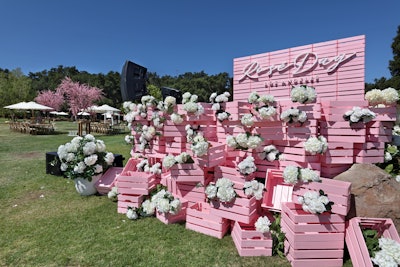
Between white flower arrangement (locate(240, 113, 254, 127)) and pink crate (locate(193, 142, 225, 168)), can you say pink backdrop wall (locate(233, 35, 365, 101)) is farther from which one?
pink crate (locate(193, 142, 225, 168))

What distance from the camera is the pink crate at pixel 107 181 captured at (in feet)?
16.1

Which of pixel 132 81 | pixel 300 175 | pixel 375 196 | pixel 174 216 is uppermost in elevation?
pixel 132 81

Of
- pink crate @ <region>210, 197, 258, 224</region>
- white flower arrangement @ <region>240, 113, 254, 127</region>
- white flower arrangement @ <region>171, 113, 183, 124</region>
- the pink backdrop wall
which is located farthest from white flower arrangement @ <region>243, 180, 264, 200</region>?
the pink backdrop wall

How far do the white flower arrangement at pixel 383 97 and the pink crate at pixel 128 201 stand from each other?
13.5 feet

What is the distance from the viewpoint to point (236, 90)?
22.0ft

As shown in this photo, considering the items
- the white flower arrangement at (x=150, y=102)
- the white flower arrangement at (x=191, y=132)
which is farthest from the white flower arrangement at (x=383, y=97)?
the white flower arrangement at (x=150, y=102)

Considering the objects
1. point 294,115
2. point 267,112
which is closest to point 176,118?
point 267,112

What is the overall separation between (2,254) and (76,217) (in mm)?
1089

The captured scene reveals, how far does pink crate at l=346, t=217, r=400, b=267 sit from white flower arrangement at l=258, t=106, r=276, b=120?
167 centimetres

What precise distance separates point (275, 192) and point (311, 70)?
3.47 meters

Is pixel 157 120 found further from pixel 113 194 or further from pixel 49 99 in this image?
pixel 49 99

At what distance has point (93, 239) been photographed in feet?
10.4

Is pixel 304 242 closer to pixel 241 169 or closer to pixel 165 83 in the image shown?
pixel 241 169

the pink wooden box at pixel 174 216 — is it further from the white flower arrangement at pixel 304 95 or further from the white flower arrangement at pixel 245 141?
the white flower arrangement at pixel 304 95
